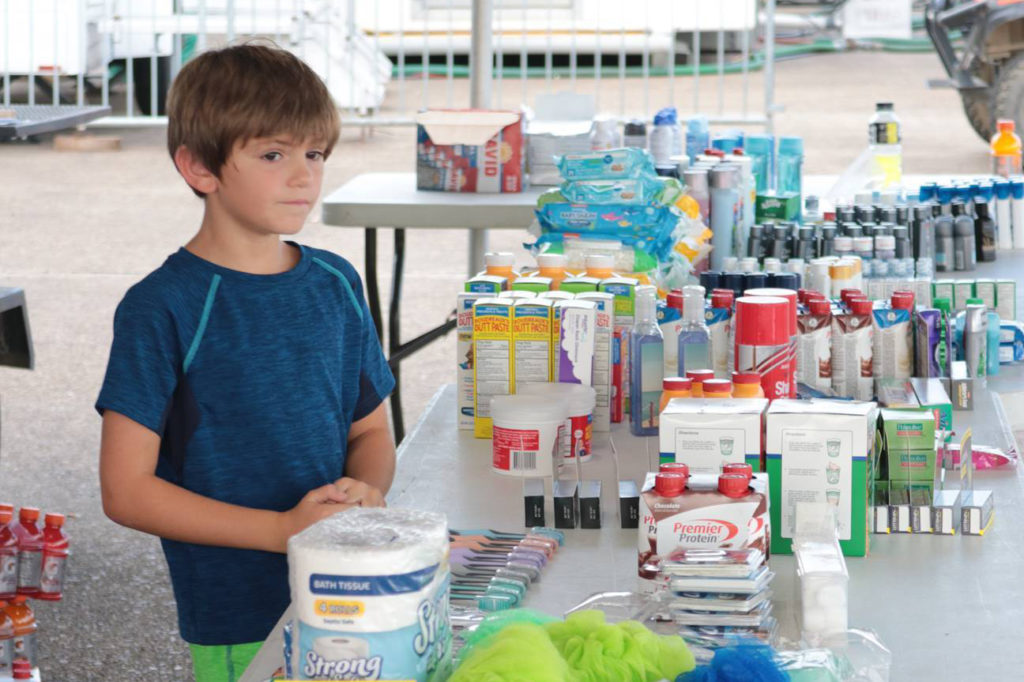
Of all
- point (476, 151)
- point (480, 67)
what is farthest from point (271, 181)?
point (480, 67)

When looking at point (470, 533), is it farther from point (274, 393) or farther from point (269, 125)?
point (269, 125)

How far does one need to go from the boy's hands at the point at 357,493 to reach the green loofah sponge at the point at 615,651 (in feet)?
1.59

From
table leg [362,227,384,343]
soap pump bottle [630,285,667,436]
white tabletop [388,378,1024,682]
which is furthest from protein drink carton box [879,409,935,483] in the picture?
table leg [362,227,384,343]

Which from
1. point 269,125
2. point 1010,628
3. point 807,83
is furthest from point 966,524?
point 807,83

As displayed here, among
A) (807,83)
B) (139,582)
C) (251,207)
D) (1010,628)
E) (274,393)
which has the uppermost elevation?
(807,83)

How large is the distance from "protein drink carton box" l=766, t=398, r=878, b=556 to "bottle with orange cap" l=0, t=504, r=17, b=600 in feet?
6.13

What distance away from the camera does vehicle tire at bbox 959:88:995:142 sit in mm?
9281

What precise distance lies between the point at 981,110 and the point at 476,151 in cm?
617

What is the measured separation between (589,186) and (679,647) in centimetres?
191

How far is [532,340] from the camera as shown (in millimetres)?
2473

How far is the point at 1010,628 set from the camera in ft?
5.63

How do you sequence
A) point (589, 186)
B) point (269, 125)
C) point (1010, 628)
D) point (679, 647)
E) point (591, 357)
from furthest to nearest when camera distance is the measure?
point (589, 186) → point (591, 357) → point (269, 125) → point (1010, 628) → point (679, 647)

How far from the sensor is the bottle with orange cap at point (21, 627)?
3.08 meters

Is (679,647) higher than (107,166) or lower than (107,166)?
lower
